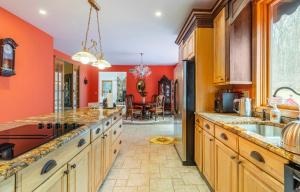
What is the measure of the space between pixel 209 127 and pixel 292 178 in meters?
1.39

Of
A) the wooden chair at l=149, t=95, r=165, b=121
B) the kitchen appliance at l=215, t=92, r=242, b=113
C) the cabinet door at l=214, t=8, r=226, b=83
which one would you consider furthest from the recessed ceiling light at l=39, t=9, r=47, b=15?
the wooden chair at l=149, t=95, r=165, b=121

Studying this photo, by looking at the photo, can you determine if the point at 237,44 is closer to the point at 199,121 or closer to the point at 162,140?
the point at 199,121

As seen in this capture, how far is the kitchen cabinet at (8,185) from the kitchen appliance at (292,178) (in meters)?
1.24

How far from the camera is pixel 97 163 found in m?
2.06

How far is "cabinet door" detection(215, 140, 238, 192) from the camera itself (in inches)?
61.6

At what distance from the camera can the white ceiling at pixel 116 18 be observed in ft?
9.46

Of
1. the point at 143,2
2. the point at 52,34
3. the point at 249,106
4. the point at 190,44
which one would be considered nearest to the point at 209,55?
the point at 190,44

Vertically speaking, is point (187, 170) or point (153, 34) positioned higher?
point (153, 34)

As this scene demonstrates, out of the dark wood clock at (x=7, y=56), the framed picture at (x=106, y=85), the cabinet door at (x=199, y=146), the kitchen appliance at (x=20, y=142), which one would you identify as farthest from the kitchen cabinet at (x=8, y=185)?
the framed picture at (x=106, y=85)

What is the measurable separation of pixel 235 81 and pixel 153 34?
8.36 feet

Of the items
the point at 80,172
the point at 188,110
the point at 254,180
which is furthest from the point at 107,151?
the point at 254,180

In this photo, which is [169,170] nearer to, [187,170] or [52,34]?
[187,170]

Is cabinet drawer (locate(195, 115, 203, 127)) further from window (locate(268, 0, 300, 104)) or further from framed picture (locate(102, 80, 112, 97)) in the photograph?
framed picture (locate(102, 80, 112, 97))

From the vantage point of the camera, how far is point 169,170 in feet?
9.71
